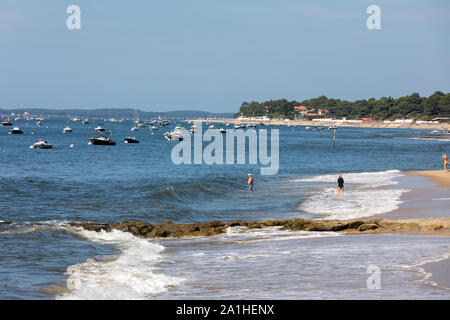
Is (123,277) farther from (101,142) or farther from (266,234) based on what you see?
(101,142)

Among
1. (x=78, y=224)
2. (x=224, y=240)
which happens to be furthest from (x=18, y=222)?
(x=224, y=240)

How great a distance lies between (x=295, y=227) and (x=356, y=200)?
39.7ft

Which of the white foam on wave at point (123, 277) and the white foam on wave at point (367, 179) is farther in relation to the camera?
the white foam on wave at point (367, 179)

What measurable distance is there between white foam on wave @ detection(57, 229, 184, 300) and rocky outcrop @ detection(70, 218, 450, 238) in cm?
263

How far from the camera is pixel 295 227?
23.2 meters

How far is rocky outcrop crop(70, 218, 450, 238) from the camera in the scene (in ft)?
71.2

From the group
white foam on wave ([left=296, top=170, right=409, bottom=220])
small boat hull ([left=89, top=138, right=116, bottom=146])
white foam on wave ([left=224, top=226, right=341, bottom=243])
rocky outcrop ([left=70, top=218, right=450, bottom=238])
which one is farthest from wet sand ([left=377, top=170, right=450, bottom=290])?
small boat hull ([left=89, top=138, right=116, bottom=146])

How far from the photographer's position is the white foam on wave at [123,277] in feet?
42.0

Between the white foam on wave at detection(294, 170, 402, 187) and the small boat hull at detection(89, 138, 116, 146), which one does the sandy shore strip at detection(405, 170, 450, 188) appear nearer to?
the white foam on wave at detection(294, 170, 402, 187)

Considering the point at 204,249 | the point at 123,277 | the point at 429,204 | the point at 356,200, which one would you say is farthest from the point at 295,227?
the point at 356,200

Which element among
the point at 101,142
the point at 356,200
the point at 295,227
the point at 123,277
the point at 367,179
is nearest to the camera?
the point at 123,277

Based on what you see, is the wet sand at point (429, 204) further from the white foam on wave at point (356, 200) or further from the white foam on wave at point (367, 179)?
the white foam on wave at point (367, 179)

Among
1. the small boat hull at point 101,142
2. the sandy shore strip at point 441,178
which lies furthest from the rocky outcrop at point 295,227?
the small boat hull at point 101,142

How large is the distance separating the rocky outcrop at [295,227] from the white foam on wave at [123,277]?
2.63 m
